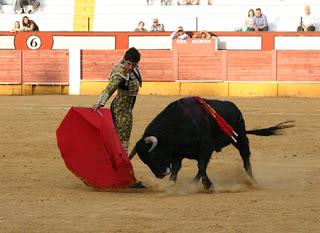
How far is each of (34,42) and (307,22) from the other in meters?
6.09

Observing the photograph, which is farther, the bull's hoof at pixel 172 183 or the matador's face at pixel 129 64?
the bull's hoof at pixel 172 183

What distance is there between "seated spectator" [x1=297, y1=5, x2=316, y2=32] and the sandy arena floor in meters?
7.27

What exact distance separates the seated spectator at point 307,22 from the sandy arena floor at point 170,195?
727cm

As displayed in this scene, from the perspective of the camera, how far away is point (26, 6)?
21609 millimetres

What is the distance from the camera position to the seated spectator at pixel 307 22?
18781 millimetres

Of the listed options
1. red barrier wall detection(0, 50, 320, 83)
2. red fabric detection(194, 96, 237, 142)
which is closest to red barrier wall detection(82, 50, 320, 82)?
red barrier wall detection(0, 50, 320, 83)

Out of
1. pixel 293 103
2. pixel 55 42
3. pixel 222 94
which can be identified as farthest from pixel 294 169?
pixel 55 42

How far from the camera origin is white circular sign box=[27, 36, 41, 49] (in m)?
20.1

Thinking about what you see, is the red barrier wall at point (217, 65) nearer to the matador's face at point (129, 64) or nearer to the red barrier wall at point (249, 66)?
the red barrier wall at point (249, 66)

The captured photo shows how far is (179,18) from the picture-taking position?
2062cm

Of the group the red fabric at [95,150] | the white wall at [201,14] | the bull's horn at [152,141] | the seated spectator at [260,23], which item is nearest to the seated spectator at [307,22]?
the white wall at [201,14]

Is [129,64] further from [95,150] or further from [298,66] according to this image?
[298,66]

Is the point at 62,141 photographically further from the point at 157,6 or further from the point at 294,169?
the point at 157,6

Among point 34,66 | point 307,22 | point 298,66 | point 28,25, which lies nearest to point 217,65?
point 298,66
